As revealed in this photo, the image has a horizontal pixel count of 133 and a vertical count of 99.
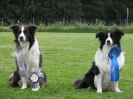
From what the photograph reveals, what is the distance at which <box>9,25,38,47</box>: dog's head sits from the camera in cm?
784

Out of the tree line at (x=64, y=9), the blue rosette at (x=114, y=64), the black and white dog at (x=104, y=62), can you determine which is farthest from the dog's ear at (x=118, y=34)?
the tree line at (x=64, y=9)

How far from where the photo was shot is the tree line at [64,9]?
64688 millimetres

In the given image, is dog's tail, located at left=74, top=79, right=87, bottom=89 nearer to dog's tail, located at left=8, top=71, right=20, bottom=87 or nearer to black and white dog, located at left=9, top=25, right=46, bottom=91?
black and white dog, located at left=9, top=25, right=46, bottom=91

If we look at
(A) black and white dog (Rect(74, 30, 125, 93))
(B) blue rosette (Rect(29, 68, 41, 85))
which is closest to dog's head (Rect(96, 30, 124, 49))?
(A) black and white dog (Rect(74, 30, 125, 93))

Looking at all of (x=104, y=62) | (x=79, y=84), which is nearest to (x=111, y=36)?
(x=104, y=62)

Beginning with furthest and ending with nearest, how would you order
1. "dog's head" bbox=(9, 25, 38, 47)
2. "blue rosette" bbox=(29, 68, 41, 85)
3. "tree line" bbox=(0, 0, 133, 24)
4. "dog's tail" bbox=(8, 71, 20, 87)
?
1. "tree line" bbox=(0, 0, 133, 24)
2. "dog's tail" bbox=(8, 71, 20, 87)
3. "blue rosette" bbox=(29, 68, 41, 85)
4. "dog's head" bbox=(9, 25, 38, 47)

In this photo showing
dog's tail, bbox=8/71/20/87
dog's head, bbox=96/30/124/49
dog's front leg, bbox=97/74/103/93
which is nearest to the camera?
dog's head, bbox=96/30/124/49

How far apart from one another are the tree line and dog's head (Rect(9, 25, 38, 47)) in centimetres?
5544

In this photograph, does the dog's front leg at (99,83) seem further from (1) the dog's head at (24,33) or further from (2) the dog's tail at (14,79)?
(2) the dog's tail at (14,79)

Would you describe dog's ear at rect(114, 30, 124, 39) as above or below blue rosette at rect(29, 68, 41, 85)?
above

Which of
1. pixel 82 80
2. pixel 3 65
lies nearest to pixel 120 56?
pixel 82 80

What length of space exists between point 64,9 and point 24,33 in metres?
59.1

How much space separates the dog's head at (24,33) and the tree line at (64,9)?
2183 inches

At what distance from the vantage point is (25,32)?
25.8 ft
